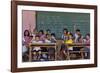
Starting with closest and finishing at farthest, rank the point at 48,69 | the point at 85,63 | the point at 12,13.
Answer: the point at 12,13 → the point at 48,69 → the point at 85,63

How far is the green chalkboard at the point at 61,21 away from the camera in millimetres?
1641

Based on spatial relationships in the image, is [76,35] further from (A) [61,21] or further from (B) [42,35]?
(B) [42,35]

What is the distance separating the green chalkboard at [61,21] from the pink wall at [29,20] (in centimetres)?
3

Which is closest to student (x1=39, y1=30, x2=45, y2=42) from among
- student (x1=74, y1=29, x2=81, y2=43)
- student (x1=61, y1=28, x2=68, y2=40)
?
student (x1=61, y1=28, x2=68, y2=40)

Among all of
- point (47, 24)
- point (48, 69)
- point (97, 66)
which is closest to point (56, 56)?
point (48, 69)

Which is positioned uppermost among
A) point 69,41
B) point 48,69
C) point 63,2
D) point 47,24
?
point 63,2

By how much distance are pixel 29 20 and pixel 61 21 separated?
0.86ft

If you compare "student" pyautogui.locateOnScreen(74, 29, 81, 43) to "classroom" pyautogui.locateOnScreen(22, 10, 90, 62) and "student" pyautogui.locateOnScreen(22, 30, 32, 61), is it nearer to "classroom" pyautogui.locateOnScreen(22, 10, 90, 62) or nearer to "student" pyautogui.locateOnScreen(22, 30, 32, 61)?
"classroom" pyautogui.locateOnScreen(22, 10, 90, 62)

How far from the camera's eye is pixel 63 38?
169cm

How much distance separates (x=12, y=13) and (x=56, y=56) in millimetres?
473

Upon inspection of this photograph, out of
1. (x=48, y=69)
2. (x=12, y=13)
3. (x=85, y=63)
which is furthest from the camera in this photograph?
(x=85, y=63)

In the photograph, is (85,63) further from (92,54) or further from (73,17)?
(73,17)

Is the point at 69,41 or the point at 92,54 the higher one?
the point at 69,41

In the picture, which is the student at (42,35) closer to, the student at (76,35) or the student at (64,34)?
the student at (64,34)
